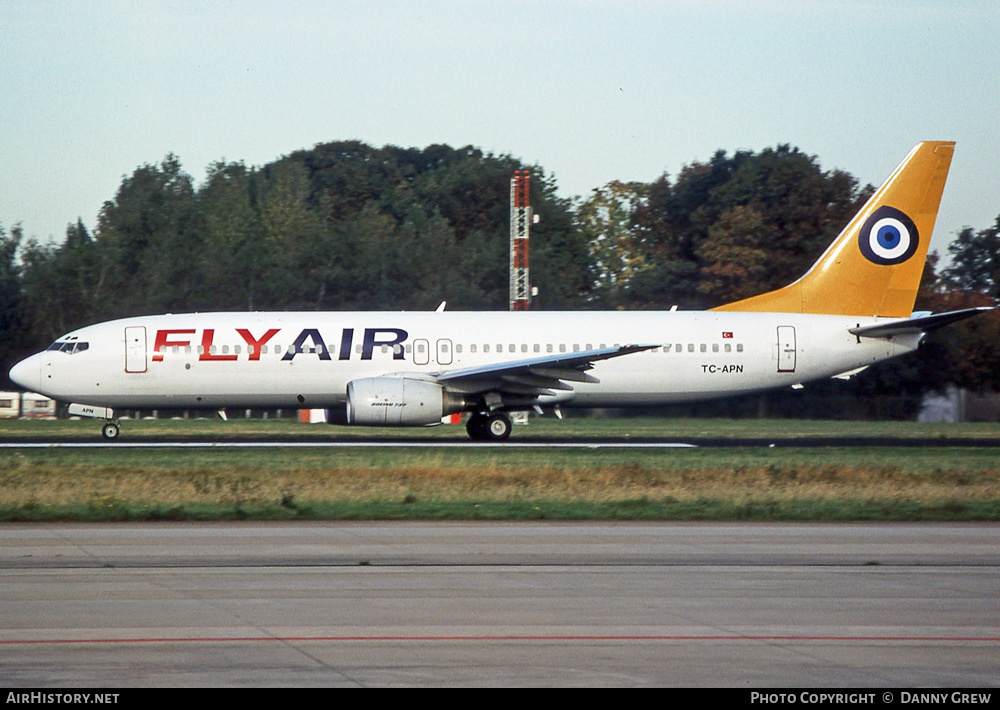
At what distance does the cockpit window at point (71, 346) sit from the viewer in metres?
31.5

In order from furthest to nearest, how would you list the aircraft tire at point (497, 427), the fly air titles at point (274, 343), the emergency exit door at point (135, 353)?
the aircraft tire at point (497, 427)
the emergency exit door at point (135, 353)
the fly air titles at point (274, 343)

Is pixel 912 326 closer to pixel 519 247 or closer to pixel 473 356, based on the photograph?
pixel 473 356

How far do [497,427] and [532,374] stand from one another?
2.03 meters

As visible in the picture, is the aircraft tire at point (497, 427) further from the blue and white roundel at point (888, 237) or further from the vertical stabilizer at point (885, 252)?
the blue and white roundel at point (888, 237)

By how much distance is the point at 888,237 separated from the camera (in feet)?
109

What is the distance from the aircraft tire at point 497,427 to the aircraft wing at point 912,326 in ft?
31.0

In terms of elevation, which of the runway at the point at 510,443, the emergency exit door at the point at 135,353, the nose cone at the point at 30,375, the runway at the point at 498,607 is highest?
the emergency exit door at the point at 135,353

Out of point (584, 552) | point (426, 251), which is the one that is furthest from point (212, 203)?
point (584, 552)

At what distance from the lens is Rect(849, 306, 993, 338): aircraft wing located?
29.6 m

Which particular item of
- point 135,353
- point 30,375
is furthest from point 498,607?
point 30,375

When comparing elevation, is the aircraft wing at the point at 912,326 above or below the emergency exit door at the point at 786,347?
above

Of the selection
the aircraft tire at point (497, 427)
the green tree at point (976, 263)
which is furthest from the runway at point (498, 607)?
the green tree at point (976, 263)
